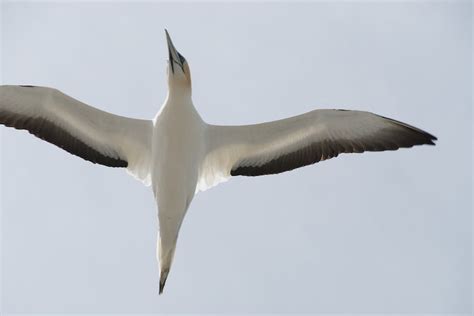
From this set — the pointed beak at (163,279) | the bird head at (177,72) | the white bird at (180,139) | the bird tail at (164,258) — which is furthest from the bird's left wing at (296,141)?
the pointed beak at (163,279)

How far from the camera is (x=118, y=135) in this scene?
15.2 meters

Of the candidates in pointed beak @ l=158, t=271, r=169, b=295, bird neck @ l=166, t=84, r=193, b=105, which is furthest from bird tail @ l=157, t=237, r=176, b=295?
bird neck @ l=166, t=84, r=193, b=105

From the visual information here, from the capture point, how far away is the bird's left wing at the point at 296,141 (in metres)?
14.8

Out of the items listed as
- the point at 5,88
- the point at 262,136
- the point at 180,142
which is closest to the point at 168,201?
the point at 180,142

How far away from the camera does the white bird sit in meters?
14.5

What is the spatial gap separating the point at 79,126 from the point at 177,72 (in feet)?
6.45

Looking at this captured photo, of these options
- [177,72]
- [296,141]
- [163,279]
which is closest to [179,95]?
[177,72]

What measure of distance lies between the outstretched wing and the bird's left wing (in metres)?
1.20

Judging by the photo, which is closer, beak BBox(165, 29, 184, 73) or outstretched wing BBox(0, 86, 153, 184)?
outstretched wing BBox(0, 86, 153, 184)

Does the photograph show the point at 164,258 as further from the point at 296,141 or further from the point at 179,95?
the point at 296,141

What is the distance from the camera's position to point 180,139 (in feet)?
47.5

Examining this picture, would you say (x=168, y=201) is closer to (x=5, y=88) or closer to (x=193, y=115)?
(x=193, y=115)

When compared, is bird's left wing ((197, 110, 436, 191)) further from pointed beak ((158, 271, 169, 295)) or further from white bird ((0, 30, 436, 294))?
pointed beak ((158, 271, 169, 295))

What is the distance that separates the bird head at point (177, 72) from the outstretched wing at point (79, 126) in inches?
32.8
